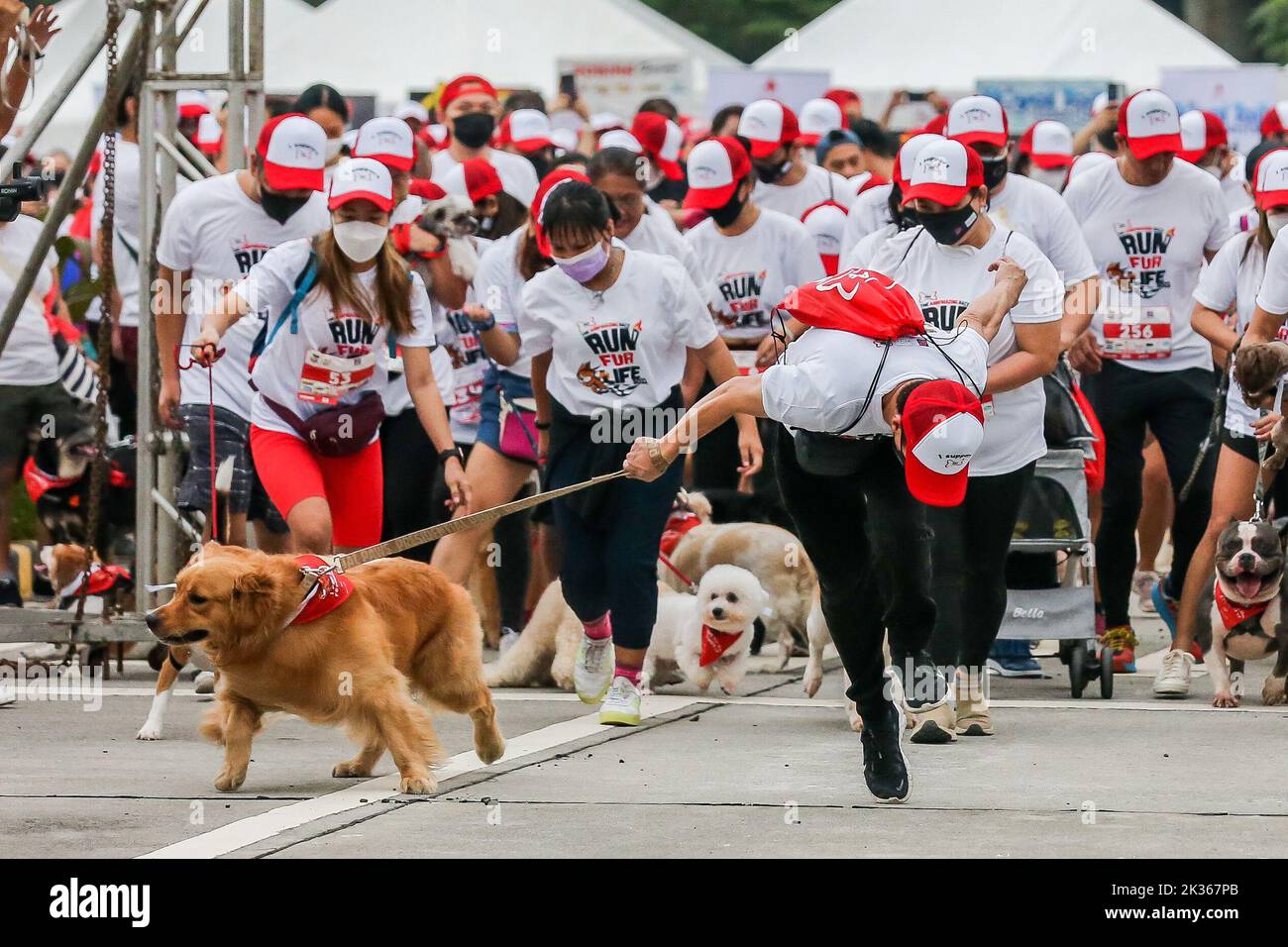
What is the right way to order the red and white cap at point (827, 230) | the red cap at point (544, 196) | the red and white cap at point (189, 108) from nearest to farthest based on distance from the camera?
the red cap at point (544, 196) < the red and white cap at point (827, 230) < the red and white cap at point (189, 108)

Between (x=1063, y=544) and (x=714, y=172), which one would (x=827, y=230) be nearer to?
(x=714, y=172)

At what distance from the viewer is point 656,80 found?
23.6 m

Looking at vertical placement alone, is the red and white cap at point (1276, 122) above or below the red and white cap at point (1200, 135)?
above

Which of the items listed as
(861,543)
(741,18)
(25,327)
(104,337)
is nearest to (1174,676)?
(861,543)

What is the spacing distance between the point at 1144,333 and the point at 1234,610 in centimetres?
180

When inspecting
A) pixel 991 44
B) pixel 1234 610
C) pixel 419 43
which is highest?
pixel 991 44

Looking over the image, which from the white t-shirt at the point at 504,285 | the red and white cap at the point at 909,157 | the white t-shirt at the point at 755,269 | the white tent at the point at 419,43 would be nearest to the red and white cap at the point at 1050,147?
the white t-shirt at the point at 755,269

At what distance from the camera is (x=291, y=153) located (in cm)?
897

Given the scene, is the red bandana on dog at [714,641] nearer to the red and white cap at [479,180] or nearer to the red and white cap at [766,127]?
the red and white cap at [479,180]

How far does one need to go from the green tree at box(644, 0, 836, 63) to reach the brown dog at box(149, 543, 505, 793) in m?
42.3

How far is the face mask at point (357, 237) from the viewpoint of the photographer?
8154 mm

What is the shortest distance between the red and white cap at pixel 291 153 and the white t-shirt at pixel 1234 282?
369 cm
